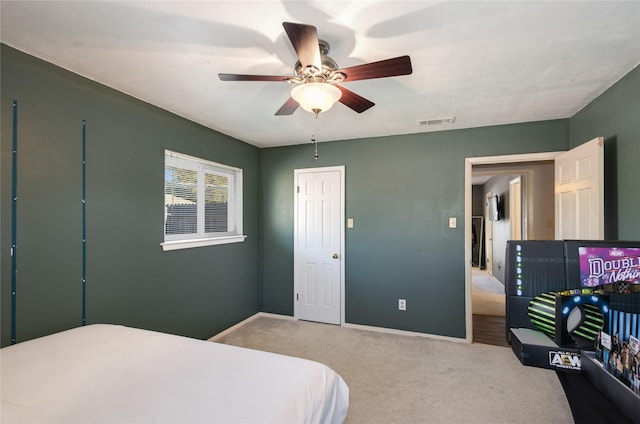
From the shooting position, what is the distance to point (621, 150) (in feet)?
6.73

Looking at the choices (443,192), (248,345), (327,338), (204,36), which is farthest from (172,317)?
(443,192)

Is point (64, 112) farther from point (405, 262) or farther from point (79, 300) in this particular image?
point (405, 262)

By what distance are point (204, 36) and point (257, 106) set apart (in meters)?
0.97

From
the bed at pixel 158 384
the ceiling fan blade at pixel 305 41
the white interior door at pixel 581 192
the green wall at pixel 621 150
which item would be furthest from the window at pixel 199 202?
the green wall at pixel 621 150

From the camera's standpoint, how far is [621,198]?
2.07 m

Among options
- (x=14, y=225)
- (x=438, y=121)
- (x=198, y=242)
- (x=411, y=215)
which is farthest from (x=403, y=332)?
(x=14, y=225)

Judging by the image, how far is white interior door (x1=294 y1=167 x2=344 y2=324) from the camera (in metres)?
3.70

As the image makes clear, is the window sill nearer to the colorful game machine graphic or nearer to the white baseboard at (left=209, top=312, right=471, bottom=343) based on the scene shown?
the white baseboard at (left=209, top=312, right=471, bottom=343)

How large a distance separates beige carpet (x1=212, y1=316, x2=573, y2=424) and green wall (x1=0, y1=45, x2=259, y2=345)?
1.01 meters

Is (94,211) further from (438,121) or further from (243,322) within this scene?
(438,121)

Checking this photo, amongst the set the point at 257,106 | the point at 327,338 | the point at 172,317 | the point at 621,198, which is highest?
the point at 257,106

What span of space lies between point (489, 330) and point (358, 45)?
3543 mm

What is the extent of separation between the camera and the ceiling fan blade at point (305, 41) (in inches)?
45.7

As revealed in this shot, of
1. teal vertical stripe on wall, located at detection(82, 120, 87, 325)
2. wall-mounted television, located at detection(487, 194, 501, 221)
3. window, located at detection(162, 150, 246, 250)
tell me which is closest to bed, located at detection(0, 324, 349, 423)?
teal vertical stripe on wall, located at detection(82, 120, 87, 325)
